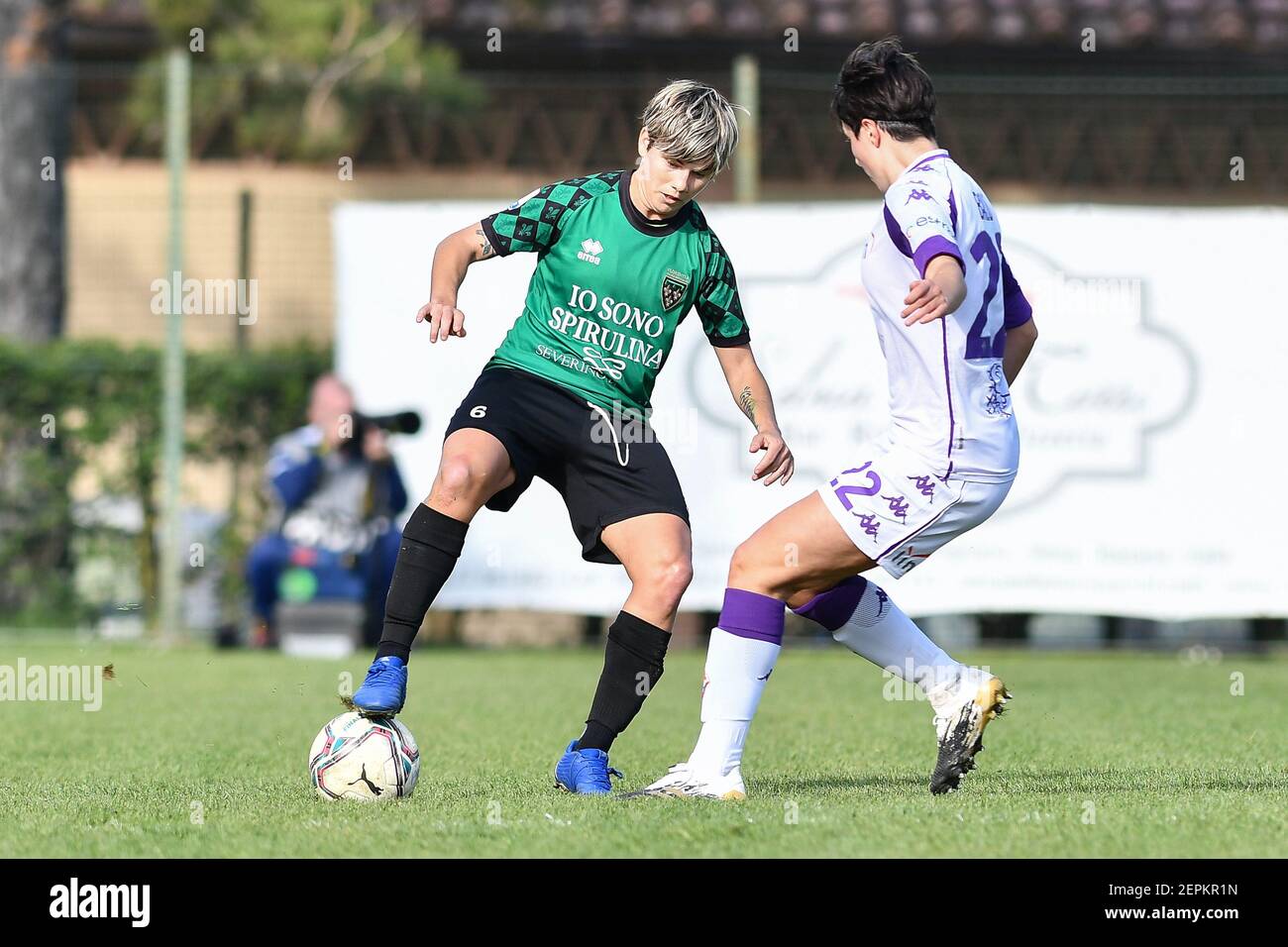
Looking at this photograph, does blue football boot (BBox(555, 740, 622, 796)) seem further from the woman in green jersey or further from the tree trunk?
the tree trunk

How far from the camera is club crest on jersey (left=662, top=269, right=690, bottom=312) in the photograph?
215 inches

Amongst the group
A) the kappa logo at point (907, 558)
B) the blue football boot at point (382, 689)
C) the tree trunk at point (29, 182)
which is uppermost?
the tree trunk at point (29, 182)

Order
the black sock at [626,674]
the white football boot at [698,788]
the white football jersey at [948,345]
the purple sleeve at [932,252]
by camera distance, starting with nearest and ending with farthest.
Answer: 1. the purple sleeve at [932,252]
2. the white football jersey at [948,345]
3. the white football boot at [698,788]
4. the black sock at [626,674]

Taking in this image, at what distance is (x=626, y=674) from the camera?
5301 mm

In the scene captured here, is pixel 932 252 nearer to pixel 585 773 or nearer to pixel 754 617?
pixel 754 617

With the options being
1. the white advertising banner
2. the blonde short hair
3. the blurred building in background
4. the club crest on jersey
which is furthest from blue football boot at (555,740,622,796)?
the blurred building in background

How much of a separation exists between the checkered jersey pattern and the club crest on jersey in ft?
1.11

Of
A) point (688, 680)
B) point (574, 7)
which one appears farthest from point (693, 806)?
point (574, 7)

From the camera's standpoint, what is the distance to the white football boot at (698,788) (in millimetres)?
4871

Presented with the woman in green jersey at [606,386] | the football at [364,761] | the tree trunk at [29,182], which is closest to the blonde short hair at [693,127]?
the woman in green jersey at [606,386]

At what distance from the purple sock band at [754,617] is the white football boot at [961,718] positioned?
533 mm

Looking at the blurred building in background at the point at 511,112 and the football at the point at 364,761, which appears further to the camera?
the blurred building in background at the point at 511,112

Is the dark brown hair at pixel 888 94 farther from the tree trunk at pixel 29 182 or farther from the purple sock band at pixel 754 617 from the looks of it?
the tree trunk at pixel 29 182

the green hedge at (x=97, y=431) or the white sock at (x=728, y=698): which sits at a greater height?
the green hedge at (x=97, y=431)
